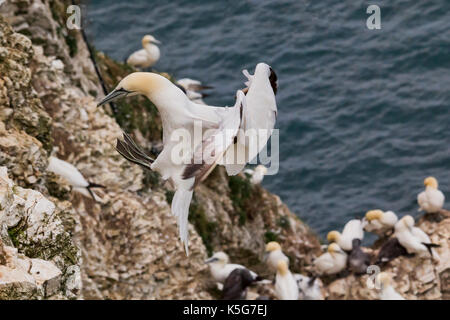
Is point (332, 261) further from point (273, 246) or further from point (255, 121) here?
point (255, 121)

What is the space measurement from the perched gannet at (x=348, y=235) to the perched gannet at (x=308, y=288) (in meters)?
1.21

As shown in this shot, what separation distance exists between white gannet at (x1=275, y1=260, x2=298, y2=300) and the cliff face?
89cm

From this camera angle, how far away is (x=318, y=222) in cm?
1638

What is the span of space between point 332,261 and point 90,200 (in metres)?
5.24

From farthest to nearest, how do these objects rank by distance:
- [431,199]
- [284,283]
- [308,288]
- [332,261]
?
[431,199] < [332,261] < [308,288] < [284,283]

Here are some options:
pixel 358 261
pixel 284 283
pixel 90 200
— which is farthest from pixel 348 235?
pixel 90 200

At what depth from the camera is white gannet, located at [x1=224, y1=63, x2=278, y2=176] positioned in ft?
14.0

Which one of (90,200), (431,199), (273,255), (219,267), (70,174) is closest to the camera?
(70,174)

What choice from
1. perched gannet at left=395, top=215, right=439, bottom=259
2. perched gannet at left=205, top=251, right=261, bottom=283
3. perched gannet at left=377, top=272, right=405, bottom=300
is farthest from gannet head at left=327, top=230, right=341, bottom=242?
perched gannet at left=205, top=251, right=261, bottom=283

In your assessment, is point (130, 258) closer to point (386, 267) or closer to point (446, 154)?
point (386, 267)

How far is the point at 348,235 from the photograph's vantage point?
47.8ft

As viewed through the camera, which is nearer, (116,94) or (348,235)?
(116,94)

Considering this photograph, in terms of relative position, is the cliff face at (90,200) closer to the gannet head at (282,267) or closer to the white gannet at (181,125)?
the gannet head at (282,267)
